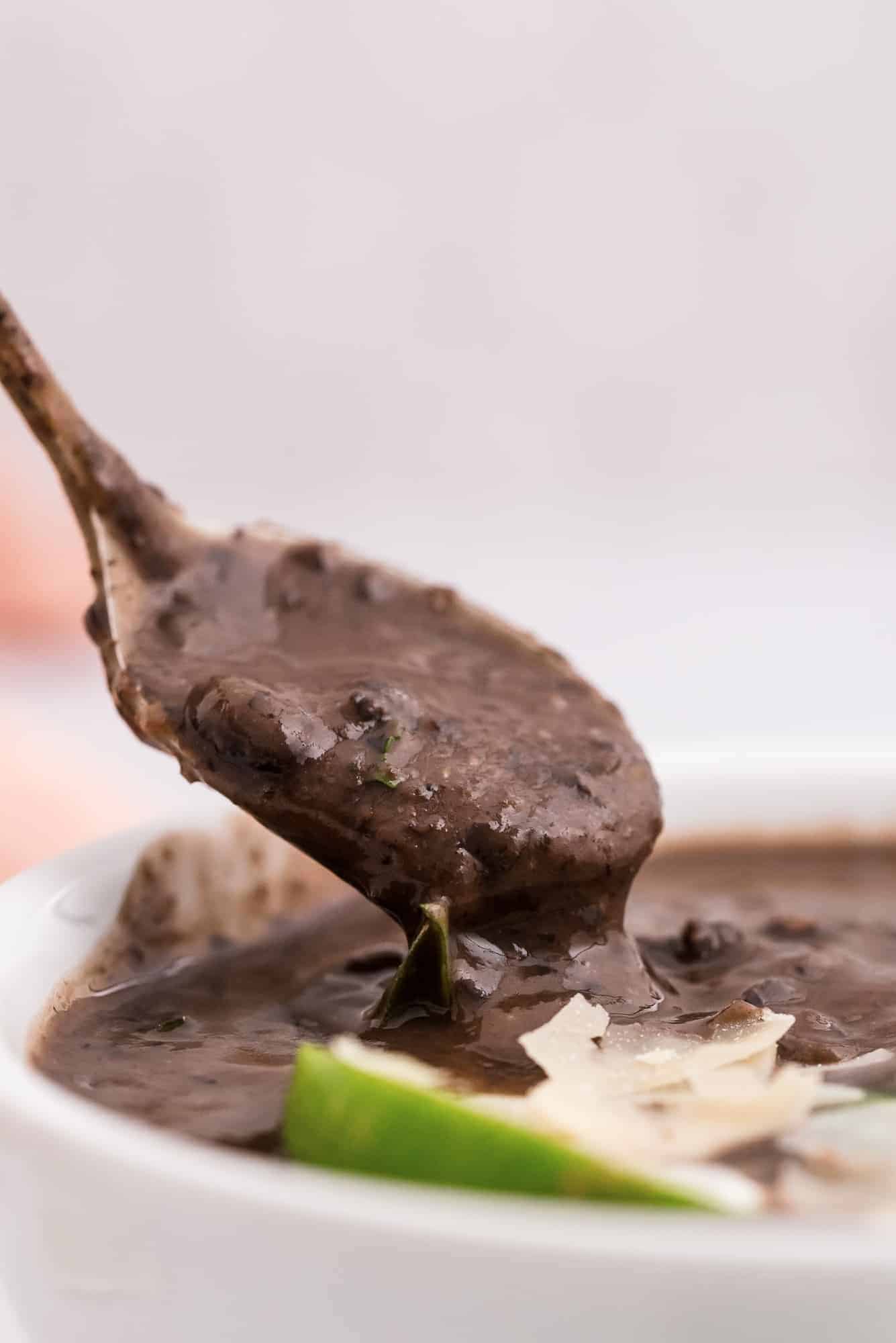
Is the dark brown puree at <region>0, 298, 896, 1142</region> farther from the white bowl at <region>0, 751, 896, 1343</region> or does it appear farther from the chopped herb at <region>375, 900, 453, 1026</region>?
the white bowl at <region>0, 751, 896, 1343</region>

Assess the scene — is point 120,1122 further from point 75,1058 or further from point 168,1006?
point 168,1006

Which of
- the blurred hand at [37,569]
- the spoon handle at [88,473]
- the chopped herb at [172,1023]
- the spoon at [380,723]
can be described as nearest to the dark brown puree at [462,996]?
the chopped herb at [172,1023]

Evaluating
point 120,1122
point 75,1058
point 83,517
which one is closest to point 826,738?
point 83,517

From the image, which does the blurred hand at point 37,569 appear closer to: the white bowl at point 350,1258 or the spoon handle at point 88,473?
the spoon handle at point 88,473

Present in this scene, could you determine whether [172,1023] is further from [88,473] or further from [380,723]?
[88,473]

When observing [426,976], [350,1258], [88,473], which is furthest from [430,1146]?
[88,473]

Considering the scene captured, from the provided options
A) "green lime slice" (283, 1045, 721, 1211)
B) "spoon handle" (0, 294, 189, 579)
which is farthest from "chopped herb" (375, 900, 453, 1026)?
"spoon handle" (0, 294, 189, 579)
